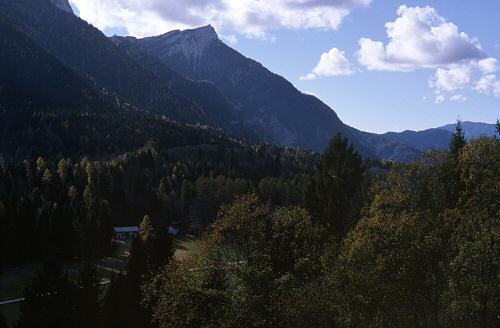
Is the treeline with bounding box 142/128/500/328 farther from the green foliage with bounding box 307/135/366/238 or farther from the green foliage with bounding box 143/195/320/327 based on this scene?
the green foliage with bounding box 307/135/366/238

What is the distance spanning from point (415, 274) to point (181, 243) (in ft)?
475

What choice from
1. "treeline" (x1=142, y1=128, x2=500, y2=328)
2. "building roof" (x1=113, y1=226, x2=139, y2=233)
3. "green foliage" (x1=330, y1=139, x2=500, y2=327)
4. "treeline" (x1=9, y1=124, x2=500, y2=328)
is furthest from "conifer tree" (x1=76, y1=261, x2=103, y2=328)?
"building roof" (x1=113, y1=226, x2=139, y2=233)

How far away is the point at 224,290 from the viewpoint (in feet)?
138

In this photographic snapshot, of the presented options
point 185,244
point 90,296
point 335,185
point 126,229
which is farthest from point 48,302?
point 126,229

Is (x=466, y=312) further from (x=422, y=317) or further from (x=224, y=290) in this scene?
(x=224, y=290)

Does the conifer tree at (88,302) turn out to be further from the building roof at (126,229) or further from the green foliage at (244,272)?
the building roof at (126,229)

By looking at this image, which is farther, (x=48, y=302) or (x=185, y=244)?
(x=185, y=244)

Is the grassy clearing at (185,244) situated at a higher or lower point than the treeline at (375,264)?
lower

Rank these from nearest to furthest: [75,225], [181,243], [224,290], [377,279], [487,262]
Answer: [487,262] → [377,279] → [224,290] → [75,225] → [181,243]

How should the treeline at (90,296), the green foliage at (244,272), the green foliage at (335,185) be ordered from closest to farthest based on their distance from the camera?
the green foliage at (244,272), the treeline at (90,296), the green foliage at (335,185)

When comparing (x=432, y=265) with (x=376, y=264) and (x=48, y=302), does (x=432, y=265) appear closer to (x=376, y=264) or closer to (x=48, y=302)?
(x=376, y=264)

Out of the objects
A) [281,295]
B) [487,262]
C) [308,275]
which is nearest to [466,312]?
[487,262]

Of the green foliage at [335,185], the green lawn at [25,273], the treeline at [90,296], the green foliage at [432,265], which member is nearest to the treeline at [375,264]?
the green foliage at [432,265]

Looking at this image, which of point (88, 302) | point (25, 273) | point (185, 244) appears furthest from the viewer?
point (185, 244)
